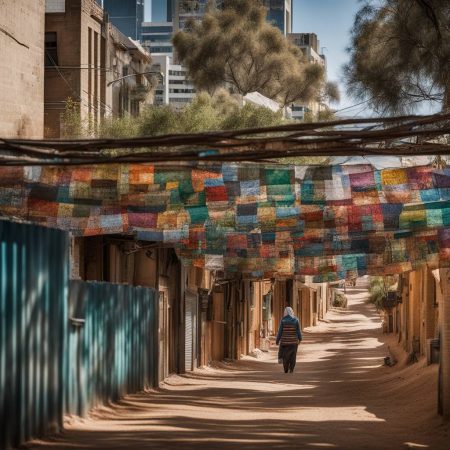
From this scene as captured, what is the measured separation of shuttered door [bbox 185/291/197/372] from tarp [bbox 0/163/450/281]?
13065mm

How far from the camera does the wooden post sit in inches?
680

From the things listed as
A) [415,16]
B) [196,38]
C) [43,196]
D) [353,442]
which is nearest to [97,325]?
[43,196]

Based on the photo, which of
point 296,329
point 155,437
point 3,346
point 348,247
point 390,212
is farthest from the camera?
point 296,329

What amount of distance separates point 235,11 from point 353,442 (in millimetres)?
44063

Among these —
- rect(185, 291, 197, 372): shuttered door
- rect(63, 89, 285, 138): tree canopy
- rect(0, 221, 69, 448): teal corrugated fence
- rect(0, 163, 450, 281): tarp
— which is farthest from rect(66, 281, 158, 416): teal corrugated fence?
rect(63, 89, 285, 138): tree canopy

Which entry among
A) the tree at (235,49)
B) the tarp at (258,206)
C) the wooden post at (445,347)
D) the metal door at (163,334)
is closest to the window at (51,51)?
the tree at (235,49)

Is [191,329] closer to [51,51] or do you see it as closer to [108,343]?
[108,343]

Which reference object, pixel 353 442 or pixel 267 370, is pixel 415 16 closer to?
pixel 353 442

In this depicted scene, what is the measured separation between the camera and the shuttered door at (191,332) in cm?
2961

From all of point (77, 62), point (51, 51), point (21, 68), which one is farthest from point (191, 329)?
→ point (51, 51)

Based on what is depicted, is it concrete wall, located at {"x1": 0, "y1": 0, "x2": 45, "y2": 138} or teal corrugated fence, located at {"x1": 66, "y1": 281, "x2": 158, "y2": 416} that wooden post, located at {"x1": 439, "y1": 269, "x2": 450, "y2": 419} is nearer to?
teal corrugated fence, located at {"x1": 66, "y1": 281, "x2": 158, "y2": 416}

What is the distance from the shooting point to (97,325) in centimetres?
1661

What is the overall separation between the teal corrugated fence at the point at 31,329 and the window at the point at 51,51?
104 ft

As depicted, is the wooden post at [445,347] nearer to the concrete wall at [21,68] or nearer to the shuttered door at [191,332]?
the shuttered door at [191,332]
